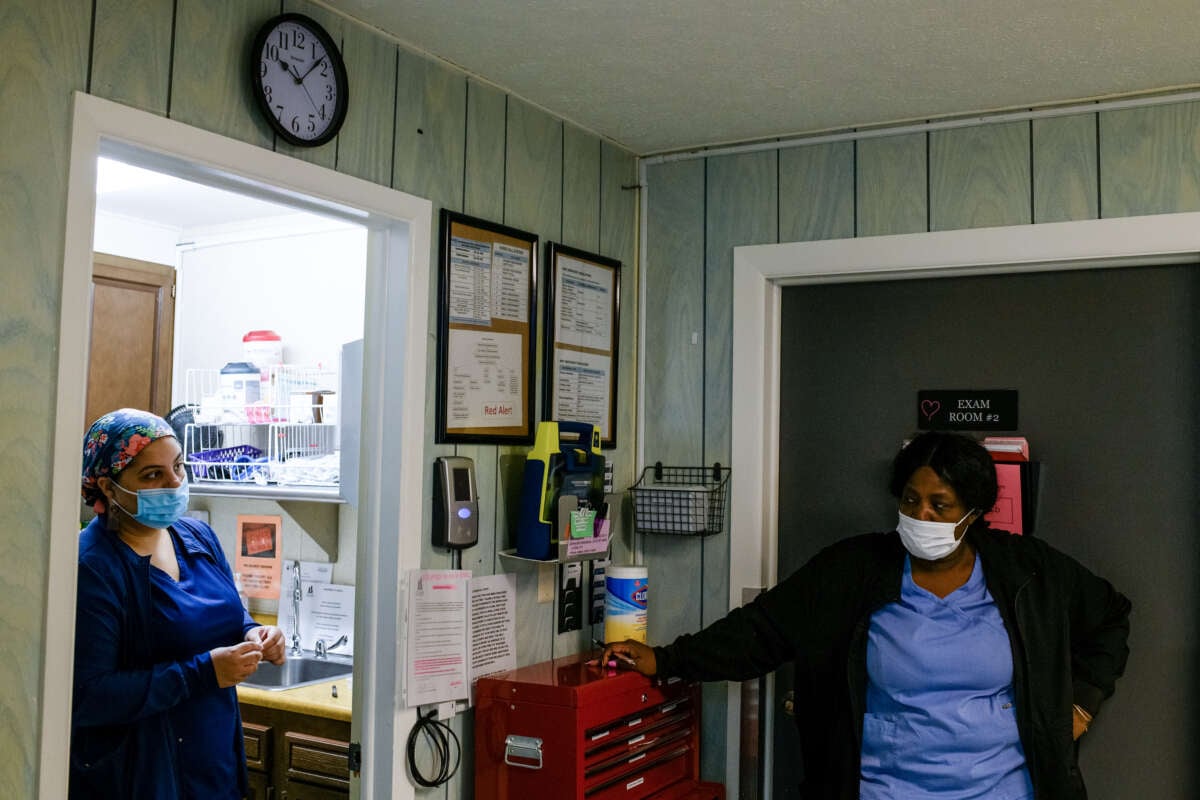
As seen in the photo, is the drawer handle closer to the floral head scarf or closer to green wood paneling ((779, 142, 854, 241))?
the floral head scarf

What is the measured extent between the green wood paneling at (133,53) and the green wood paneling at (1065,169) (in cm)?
207

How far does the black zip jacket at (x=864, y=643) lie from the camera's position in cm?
233

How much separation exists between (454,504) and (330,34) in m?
1.05

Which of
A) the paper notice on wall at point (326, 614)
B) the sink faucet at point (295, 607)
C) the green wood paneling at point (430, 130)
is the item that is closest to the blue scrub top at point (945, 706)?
the green wood paneling at point (430, 130)

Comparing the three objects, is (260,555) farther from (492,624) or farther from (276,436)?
(492,624)

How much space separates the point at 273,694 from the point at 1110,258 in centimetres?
257

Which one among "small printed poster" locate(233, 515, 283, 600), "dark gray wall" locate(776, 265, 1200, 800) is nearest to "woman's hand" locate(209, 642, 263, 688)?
"dark gray wall" locate(776, 265, 1200, 800)

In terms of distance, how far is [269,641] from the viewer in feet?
7.54

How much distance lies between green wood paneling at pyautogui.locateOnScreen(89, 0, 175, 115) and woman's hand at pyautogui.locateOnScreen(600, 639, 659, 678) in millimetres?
1587

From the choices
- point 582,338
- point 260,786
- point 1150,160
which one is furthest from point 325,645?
point 1150,160

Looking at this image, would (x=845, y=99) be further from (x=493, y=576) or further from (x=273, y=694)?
(x=273, y=694)

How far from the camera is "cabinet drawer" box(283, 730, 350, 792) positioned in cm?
301

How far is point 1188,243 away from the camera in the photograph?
8.53ft

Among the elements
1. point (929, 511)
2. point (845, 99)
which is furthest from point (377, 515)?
point (845, 99)
